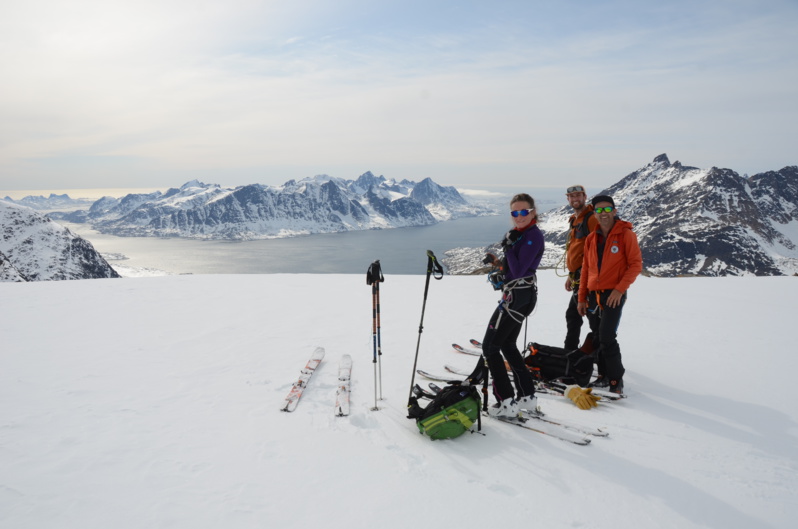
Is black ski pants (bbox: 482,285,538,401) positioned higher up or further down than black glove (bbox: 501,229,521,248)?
further down

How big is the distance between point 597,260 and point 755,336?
594 centimetres

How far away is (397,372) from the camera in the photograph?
23.1 ft

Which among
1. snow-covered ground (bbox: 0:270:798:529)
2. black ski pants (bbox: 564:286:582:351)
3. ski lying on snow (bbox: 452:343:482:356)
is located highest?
black ski pants (bbox: 564:286:582:351)

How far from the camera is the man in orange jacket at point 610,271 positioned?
19.1ft

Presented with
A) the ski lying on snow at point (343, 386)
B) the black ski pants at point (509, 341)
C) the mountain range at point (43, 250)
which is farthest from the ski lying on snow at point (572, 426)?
the mountain range at point (43, 250)

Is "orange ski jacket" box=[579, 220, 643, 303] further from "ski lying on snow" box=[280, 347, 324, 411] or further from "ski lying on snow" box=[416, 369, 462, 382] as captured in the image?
"ski lying on snow" box=[280, 347, 324, 411]

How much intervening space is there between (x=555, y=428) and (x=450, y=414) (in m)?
1.38

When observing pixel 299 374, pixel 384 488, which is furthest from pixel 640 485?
pixel 299 374

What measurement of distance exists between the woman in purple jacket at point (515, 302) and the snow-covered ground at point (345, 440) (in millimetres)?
486

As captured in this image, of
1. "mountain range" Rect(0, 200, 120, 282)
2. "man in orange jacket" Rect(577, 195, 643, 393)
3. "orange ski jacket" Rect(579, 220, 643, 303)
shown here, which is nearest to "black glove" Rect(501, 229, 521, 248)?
"man in orange jacket" Rect(577, 195, 643, 393)

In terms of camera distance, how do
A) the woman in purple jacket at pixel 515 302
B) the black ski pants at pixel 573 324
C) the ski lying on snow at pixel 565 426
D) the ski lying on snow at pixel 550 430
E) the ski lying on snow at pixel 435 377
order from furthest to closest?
the black ski pants at pixel 573 324 < the ski lying on snow at pixel 435 377 < the woman in purple jacket at pixel 515 302 < the ski lying on snow at pixel 565 426 < the ski lying on snow at pixel 550 430

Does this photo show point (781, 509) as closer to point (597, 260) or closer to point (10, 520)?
point (597, 260)

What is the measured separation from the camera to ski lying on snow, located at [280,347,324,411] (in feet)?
18.3

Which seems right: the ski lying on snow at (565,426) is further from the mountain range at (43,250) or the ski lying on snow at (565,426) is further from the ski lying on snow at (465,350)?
the mountain range at (43,250)
